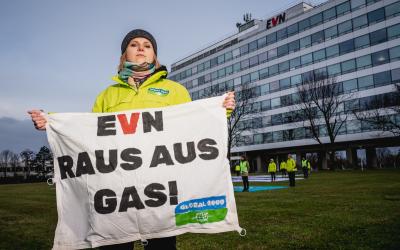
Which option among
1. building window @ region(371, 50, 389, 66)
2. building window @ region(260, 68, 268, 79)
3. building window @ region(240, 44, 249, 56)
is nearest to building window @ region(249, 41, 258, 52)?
building window @ region(240, 44, 249, 56)

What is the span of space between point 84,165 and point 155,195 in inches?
31.1

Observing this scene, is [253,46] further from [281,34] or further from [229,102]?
[229,102]

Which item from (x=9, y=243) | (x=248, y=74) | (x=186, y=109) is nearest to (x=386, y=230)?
(x=186, y=109)

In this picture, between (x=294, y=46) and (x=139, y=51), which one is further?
(x=294, y=46)

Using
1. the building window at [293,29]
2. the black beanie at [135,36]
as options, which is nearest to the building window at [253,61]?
the building window at [293,29]

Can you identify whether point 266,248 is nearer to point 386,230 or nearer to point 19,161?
point 386,230

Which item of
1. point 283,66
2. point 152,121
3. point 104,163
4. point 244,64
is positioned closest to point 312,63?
point 283,66

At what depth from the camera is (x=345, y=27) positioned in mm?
53250

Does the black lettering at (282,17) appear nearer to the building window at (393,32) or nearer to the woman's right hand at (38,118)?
the building window at (393,32)

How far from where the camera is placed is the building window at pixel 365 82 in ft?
164

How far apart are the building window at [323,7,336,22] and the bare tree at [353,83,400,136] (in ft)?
49.5

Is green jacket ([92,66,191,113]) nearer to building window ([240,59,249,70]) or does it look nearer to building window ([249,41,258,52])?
building window ([249,41,258,52])

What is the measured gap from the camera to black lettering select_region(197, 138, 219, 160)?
3.63 meters

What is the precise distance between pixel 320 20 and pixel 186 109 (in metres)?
58.7
